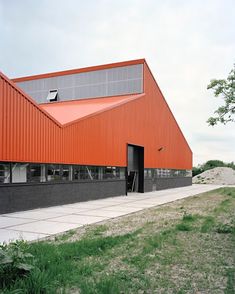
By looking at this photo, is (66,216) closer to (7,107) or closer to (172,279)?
(7,107)

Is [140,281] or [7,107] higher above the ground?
[7,107]

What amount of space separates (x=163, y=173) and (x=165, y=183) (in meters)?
1.33

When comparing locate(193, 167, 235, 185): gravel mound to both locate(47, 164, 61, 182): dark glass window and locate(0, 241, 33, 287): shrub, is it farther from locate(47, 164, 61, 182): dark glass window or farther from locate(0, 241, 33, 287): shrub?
locate(0, 241, 33, 287): shrub

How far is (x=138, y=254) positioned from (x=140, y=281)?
1.75 metres

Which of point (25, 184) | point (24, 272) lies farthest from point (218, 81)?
point (24, 272)

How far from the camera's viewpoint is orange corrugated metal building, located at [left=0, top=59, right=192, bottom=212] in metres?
14.3

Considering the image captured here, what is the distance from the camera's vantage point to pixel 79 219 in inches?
497

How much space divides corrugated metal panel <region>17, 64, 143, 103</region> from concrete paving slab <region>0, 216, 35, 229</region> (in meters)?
19.0

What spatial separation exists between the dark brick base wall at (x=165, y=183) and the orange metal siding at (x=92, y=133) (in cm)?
151

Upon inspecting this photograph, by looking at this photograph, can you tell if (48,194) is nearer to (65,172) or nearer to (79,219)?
(65,172)

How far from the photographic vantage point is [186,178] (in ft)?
146

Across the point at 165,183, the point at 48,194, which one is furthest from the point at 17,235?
the point at 165,183

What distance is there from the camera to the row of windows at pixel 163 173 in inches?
1200

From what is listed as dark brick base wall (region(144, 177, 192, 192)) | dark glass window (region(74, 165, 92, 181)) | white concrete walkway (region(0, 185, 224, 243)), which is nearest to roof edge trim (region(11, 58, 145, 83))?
dark brick base wall (region(144, 177, 192, 192))
